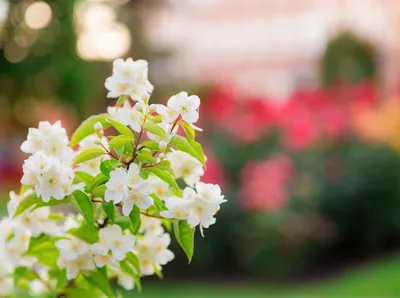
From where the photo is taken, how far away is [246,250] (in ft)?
15.9

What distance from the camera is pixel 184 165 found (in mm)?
1212

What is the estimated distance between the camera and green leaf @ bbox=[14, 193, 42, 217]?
45.8 inches

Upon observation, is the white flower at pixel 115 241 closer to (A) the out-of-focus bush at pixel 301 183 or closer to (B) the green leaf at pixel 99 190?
(B) the green leaf at pixel 99 190

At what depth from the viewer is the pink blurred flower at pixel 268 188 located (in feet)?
15.3

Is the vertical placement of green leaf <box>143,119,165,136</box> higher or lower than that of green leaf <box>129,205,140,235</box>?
higher

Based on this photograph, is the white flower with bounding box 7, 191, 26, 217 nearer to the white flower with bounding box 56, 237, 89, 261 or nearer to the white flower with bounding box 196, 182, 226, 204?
the white flower with bounding box 56, 237, 89, 261

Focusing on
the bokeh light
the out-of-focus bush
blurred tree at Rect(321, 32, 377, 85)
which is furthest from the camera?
blurred tree at Rect(321, 32, 377, 85)

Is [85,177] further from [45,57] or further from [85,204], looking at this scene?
[45,57]

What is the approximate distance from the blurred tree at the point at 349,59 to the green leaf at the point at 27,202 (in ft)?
28.0

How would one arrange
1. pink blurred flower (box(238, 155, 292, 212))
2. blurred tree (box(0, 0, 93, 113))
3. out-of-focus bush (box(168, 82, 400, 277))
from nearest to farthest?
pink blurred flower (box(238, 155, 292, 212)) < out-of-focus bush (box(168, 82, 400, 277)) < blurred tree (box(0, 0, 93, 113))

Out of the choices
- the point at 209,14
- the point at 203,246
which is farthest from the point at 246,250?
the point at 209,14

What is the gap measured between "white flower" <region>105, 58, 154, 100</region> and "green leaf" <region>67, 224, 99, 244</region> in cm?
21

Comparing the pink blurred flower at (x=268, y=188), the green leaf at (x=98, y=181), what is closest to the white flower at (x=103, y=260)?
the green leaf at (x=98, y=181)

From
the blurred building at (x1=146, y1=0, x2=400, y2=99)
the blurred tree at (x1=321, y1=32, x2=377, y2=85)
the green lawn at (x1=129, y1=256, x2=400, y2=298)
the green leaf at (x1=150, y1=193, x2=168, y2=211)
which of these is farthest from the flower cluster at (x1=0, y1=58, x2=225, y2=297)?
the blurred building at (x1=146, y1=0, x2=400, y2=99)
